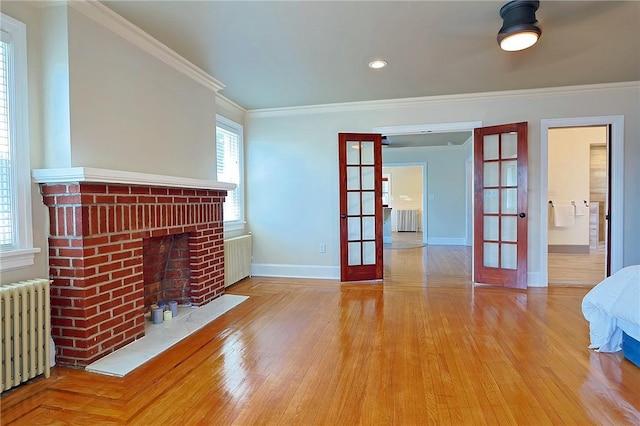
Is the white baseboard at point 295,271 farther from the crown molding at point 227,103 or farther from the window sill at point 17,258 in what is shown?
the window sill at point 17,258

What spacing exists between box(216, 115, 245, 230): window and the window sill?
2450 millimetres

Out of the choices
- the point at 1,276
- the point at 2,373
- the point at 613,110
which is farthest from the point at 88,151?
the point at 613,110

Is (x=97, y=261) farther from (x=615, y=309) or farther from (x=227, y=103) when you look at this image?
(x=615, y=309)

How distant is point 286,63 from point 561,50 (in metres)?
2.49

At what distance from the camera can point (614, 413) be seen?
1765mm

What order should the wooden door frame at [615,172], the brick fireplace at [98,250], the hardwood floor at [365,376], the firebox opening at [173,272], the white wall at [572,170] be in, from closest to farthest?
the hardwood floor at [365,376] → the brick fireplace at [98,250] → the firebox opening at [173,272] → the wooden door frame at [615,172] → the white wall at [572,170]

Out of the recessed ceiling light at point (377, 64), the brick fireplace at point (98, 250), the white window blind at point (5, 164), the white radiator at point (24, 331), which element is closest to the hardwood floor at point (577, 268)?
the recessed ceiling light at point (377, 64)

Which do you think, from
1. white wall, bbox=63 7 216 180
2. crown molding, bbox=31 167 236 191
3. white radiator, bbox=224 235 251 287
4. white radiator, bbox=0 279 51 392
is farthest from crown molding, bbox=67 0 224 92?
white radiator, bbox=224 235 251 287

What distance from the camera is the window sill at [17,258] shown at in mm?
2020

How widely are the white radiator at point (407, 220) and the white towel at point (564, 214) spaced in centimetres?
494

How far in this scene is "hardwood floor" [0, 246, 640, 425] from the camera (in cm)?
179

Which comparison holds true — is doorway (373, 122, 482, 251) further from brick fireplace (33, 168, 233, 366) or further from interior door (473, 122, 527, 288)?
brick fireplace (33, 168, 233, 366)

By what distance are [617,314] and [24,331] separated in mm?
3662

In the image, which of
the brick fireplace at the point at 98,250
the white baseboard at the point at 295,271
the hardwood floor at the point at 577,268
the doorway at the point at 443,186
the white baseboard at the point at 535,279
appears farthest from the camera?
the doorway at the point at 443,186
